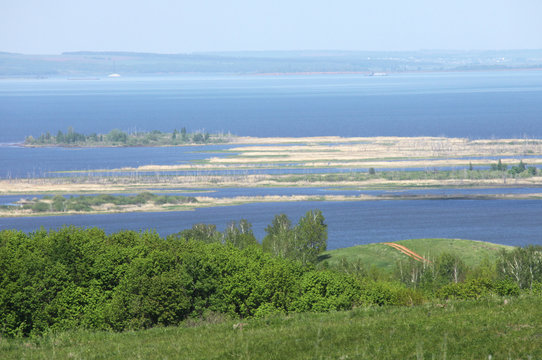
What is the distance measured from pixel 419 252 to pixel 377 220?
39911 mm

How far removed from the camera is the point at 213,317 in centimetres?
4238

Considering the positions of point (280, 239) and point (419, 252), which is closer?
point (280, 239)

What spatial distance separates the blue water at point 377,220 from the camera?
116 meters

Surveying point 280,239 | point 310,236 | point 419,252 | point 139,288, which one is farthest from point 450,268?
point 139,288

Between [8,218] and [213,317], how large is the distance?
97134 millimetres

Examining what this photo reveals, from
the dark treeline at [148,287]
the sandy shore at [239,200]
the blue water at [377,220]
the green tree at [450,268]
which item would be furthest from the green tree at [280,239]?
the sandy shore at [239,200]

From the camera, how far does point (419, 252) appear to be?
88062 millimetres

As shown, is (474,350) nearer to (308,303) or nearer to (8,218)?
(308,303)

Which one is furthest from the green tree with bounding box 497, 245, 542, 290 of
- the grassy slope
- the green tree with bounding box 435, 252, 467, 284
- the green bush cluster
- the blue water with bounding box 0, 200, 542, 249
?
the blue water with bounding box 0, 200, 542, 249

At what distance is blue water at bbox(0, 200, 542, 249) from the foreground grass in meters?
74.4

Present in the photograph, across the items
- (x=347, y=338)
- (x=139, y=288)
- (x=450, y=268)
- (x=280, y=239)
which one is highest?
(x=347, y=338)

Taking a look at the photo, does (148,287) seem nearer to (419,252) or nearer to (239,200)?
(419,252)

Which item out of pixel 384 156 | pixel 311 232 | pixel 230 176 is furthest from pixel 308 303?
pixel 384 156

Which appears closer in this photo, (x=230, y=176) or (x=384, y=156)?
(x=230, y=176)
